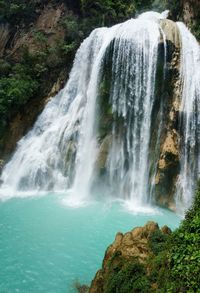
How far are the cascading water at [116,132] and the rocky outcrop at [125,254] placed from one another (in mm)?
7799

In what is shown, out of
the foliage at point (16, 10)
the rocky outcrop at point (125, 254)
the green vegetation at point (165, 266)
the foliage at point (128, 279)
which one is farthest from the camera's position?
the foliage at point (16, 10)

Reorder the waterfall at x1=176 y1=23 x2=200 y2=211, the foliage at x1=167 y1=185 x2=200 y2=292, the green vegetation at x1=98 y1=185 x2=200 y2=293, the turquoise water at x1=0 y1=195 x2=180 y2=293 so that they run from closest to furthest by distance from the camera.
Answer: the foliage at x1=167 y1=185 x2=200 y2=292 < the green vegetation at x1=98 y1=185 x2=200 y2=293 < the turquoise water at x1=0 y1=195 x2=180 y2=293 < the waterfall at x1=176 y1=23 x2=200 y2=211

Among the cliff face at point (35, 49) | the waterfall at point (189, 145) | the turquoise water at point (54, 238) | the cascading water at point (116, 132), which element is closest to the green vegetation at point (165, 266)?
the turquoise water at point (54, 238)

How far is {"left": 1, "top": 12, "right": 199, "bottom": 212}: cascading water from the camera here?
16.6m

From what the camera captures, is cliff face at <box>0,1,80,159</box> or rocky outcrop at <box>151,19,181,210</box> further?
cliff face at <box>0,1,80,159</box>

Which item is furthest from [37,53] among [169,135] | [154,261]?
[154,261]

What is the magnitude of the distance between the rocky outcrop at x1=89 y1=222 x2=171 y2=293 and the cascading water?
25.6 feet

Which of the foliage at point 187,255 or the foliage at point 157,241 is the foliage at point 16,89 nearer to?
the foliage at point 157,241

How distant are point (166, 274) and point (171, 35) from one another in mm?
13526

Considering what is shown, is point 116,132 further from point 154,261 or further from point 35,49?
point 154,261

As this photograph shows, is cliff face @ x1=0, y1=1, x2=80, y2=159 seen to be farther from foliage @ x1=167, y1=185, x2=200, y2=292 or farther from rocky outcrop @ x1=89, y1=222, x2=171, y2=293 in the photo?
foliage @ x1=167, y1=185, x2=200, y2=292

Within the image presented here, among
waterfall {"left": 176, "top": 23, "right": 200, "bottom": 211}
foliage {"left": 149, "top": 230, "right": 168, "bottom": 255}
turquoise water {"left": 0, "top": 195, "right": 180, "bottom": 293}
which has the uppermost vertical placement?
waterfall {"left": 176, "top": 23, "right": 200, "bottom": 211}

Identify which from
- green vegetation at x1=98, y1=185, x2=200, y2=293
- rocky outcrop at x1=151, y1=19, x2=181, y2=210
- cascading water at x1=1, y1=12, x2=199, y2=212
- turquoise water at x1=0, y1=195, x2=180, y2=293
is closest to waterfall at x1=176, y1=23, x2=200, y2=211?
cascading water at x1=1, y1=12, x2=199, y2=212

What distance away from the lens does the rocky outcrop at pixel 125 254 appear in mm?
7664
